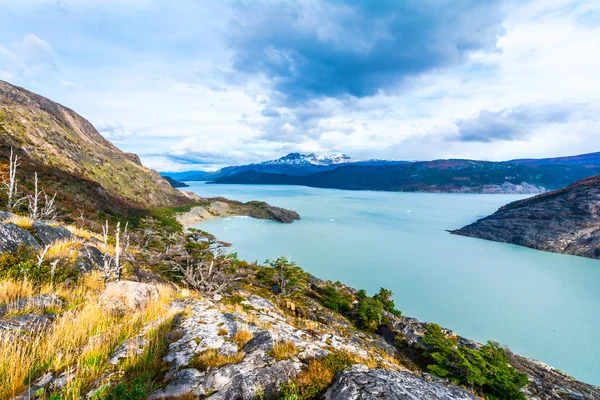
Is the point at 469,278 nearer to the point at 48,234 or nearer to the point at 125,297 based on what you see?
the point at 125,297

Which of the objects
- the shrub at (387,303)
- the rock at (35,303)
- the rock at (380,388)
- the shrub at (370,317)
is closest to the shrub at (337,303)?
the shrub at (370,317)

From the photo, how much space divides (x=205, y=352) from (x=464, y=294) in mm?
37720

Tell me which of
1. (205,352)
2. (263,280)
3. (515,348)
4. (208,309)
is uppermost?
(205,352)

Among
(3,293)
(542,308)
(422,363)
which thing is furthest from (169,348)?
(542,308)

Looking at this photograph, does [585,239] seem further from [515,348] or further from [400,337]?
[400,337]

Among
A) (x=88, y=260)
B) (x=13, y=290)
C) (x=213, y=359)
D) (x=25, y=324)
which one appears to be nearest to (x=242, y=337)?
(x=213, y=359)

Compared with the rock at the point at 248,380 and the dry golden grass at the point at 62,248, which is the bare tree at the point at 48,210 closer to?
the dry golden grass at the point at 62,248

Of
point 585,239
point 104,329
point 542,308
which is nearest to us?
point 104,329

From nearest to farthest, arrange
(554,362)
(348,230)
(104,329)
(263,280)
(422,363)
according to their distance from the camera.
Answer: (104,329), (422,363), (554,362), (263,280), (348,230)

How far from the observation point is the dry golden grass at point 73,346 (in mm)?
3162

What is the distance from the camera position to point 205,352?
4.39 metres

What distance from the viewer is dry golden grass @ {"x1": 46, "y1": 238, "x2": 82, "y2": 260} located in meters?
8.46

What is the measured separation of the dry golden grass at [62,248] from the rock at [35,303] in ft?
11.6

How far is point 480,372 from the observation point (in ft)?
42.0
